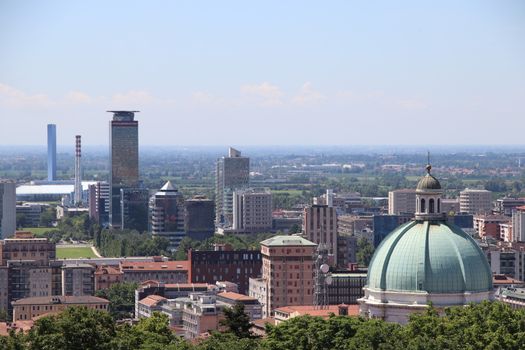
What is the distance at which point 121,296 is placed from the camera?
129375 millimetres

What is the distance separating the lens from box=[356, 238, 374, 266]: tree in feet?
513

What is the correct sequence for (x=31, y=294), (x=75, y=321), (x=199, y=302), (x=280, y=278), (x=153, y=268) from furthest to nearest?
(x=153, y=268), (x=31, y=294), (x=280, y=278), (x=199, y=302), (x=75, y=321)

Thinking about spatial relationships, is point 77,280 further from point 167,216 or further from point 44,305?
point 167,216

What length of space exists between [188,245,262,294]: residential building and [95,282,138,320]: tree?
565 cm

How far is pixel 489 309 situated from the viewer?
7106 centimetres

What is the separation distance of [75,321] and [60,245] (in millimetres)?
124766

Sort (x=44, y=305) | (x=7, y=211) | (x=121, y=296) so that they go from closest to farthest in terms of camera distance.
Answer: (x=44, y=305), (x=121, y=296), (x=7, y=211)

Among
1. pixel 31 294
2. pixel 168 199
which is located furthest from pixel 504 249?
pixel 168 199

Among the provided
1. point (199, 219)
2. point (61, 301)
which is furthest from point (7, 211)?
point (61, 301)

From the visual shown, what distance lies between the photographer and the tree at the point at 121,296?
12462 centimetres

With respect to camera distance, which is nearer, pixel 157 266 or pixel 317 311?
pixel 317 311

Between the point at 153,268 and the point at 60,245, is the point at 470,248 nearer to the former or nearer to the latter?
the point at 153,268

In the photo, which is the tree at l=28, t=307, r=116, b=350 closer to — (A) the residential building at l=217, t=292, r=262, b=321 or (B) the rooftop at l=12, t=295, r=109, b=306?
(A) the residential building at l=217, t=292, r=262, b=321

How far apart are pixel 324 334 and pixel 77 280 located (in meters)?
66.3
